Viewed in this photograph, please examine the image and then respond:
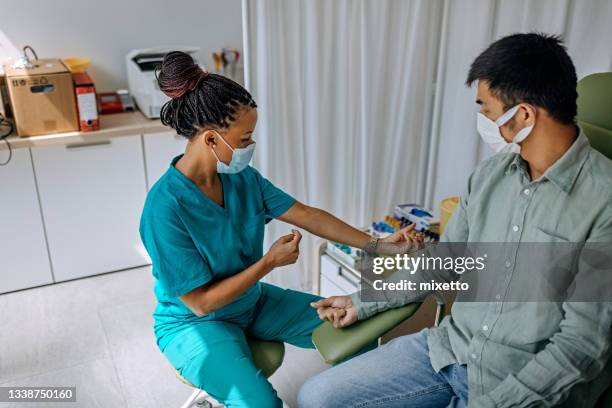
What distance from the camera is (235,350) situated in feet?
5.14

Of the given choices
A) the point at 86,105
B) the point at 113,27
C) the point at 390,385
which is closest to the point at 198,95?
the point at 390,385

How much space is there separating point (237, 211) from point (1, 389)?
1300 mm

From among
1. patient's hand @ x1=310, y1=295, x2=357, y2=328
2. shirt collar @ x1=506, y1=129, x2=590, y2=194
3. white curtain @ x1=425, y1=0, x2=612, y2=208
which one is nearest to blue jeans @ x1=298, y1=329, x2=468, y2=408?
patient's hand @ x1=310, y1=295, x2=357, y2=328

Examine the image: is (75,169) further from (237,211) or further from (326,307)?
(326,307)

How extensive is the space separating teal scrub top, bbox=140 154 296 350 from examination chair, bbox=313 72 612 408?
1.04 ft

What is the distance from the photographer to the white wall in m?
2.86

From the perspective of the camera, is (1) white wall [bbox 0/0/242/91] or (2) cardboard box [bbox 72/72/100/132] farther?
(1) white wall [bbox 0/0/242/91]

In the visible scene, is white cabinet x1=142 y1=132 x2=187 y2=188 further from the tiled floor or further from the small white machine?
the tiled floor

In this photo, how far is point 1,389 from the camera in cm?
223

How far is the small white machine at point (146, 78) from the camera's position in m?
2.85

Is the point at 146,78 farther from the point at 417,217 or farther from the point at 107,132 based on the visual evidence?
the point at 417,217

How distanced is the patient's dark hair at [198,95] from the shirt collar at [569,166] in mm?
786

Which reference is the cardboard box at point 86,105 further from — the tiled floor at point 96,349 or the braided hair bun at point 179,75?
the braided hair bun at point 179,75

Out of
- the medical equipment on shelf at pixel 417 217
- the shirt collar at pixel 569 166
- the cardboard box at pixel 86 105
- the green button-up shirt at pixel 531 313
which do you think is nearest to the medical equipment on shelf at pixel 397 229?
the medical equipment on shelf at pixel 417 217
